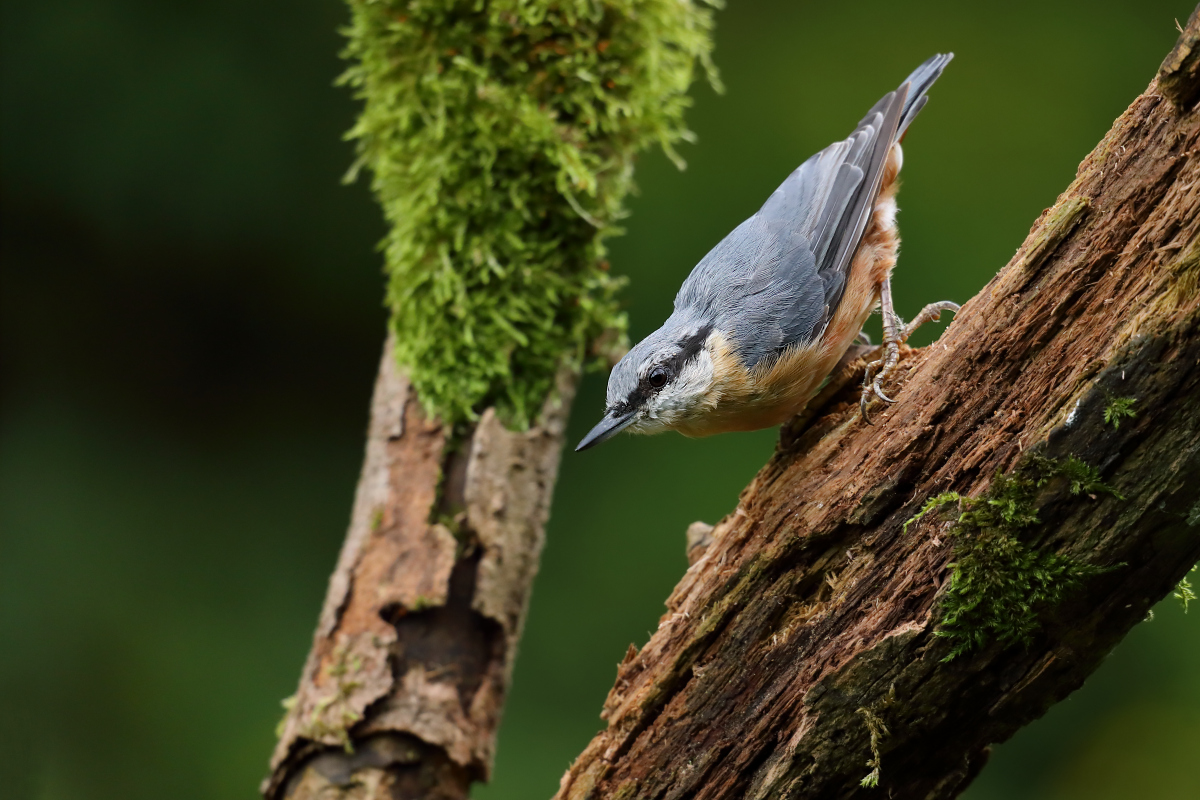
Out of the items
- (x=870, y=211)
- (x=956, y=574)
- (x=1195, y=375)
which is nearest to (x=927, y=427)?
(x=956, y=574)

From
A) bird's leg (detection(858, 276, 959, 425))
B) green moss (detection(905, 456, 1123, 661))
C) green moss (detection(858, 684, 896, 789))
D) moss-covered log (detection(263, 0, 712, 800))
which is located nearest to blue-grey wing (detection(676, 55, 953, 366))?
bird's leg (detection(858, 276, 959, 425))

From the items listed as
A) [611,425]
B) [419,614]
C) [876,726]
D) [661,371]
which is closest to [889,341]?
[661,371]

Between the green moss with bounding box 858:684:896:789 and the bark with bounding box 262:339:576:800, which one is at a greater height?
the bark with bounding box 262:339:576:800

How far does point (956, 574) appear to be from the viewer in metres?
1.44

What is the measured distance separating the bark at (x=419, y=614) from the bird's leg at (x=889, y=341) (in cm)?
108

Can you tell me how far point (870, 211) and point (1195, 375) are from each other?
3.27 ft

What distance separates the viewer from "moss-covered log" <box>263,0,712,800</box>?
242 centimetres

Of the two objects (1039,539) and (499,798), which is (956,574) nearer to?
(1039,539)

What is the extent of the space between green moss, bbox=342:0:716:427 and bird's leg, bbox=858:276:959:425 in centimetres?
92

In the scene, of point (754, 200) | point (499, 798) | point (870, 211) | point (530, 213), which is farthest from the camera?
point (754, 200)

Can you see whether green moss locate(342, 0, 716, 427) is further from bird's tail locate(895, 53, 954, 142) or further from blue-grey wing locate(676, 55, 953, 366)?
bird's tail locate(895, 53, 954, 142)

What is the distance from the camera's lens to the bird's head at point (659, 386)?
2.00 metres

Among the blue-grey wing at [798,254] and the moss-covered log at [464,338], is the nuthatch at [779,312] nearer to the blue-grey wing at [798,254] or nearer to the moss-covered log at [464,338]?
the blue-grey wing at [798,254]

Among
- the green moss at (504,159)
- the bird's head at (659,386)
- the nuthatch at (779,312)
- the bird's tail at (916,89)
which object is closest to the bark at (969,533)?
the nuthatch at (779,312)
